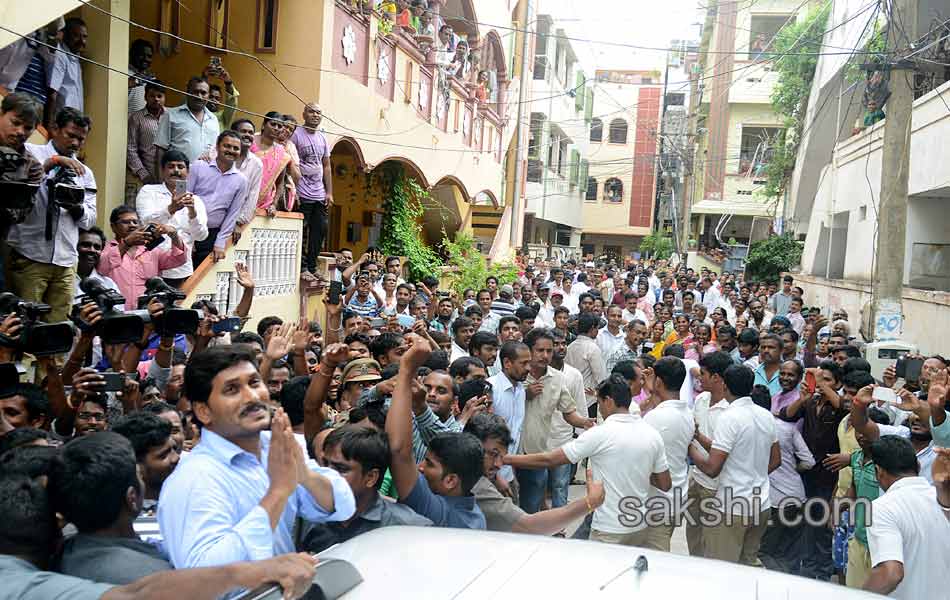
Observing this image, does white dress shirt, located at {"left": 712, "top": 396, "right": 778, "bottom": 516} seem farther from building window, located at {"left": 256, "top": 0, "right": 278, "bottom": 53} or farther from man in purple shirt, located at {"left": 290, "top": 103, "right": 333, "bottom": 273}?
building window, located at {"left": 256, "top": 0, "right": 278, "bottom": 53}

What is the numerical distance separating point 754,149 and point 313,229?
28.2 metres

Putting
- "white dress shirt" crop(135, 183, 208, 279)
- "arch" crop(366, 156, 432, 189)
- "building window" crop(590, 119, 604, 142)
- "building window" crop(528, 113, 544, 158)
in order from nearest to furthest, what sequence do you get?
"white dress shirt" crop(135, 183, 208, 279)
"arch" crop(366, 156, 432, 189)
"building window" crop(528, 113, 544, 158)
"building window" crop(590, 119, 604, 142)

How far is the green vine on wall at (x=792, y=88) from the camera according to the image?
23375 mm

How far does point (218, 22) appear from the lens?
35.9 feet

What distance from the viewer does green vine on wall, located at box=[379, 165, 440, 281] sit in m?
14.6

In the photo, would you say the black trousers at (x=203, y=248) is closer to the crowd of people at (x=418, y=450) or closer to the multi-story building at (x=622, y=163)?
the crowd of people at (x=418, y=450)

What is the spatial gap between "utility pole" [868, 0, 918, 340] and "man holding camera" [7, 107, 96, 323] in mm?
7368

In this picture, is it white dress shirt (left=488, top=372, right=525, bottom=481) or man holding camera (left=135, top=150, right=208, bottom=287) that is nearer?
white dress shirt (left=488, top=372, right=525, bottom=481)

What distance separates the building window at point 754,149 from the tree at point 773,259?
34.8 feet

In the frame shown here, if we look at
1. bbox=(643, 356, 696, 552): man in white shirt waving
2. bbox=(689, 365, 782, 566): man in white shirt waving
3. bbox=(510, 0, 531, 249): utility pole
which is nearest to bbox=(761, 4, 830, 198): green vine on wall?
bbox=(510, 0, 531, 249): utility pole

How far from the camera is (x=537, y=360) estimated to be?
6051mm

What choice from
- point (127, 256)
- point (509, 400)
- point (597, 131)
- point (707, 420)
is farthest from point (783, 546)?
point (597, 131)

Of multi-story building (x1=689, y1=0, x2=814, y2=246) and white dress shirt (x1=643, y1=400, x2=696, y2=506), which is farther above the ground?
multi-story building (x1=689, y1=0, x2=814, y2=246)

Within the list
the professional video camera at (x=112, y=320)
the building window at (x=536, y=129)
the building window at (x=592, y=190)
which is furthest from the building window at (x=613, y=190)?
the professional video camera at (x=112, y=320)
